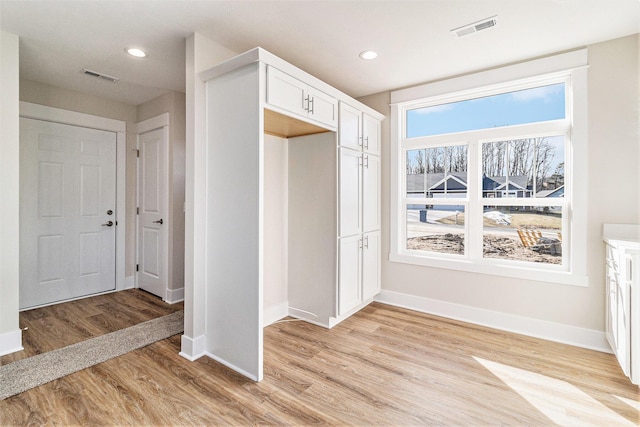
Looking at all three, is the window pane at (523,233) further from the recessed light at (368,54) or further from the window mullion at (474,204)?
the recessed light at (368,54)

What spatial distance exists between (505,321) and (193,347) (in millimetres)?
2776

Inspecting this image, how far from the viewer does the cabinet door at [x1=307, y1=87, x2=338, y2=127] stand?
8.27 feet

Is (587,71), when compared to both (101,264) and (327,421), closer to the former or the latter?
(327,421)

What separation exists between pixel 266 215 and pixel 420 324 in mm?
1847

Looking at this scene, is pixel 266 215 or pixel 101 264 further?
pixel 101 264

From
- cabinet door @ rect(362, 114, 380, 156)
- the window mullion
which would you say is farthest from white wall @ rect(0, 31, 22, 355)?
the window mullion

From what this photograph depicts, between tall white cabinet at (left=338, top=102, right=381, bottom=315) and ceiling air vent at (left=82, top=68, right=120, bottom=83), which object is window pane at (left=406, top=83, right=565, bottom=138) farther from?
ceiling air vent at (left=82, top=68, right=120, bottom=83)

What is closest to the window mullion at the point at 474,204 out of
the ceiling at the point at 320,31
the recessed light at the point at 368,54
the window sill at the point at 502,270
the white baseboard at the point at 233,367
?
the window sill at the point at 502,270

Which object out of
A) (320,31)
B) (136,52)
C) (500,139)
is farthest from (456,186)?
(136,52)

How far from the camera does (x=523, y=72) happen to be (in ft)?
9.20

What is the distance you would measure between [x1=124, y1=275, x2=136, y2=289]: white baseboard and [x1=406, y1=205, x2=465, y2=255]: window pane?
12.0 feet

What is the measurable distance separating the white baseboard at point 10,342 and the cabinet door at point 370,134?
3.44 metres

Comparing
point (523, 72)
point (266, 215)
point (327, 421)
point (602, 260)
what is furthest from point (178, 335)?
point (523, 72)

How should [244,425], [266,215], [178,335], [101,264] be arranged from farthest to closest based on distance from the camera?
[101,264], [266,215], [178,335], [244,425]
